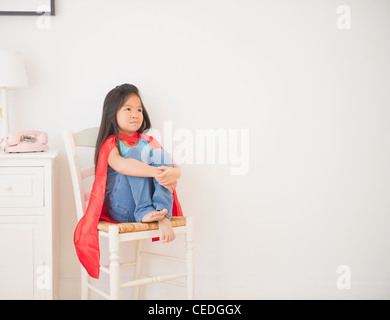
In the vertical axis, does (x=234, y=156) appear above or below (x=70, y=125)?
below

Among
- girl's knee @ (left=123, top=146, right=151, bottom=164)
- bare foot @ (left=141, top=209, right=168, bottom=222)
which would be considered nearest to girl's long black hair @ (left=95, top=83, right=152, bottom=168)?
girl's knee @ (left=123, top=146, right=151, bottom=164)

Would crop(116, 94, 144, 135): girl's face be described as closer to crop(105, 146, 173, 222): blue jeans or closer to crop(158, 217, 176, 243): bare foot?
crop(105, 146, 173, 222): blue jeans

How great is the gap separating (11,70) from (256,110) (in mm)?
1145

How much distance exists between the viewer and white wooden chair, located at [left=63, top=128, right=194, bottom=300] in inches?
65.5

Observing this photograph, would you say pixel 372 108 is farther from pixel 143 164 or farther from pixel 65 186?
pixel 65 186

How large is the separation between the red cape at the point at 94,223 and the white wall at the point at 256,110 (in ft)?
1.10

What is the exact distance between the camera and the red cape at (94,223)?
1.78 metres

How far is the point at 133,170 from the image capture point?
5.90 feet

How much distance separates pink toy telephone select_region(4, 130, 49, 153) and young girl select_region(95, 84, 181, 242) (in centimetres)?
24

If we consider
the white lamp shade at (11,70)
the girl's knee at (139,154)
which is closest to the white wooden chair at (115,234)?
the girl's knee at (139,154)

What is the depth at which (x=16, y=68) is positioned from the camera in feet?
6.27

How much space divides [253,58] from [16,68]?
1105 mm

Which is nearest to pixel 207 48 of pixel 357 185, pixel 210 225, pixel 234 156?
pixel 234 156

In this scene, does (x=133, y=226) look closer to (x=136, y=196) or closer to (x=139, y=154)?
(x=136, y=196)
